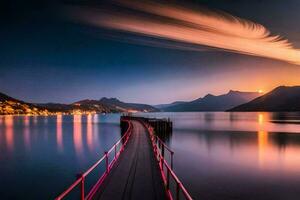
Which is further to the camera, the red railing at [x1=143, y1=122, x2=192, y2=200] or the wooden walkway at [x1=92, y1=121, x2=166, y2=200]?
the wooden walkway at [x1=92, y1=121, x2=166, y2=200]

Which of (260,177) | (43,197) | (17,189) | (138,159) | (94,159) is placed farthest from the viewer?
(94,159)

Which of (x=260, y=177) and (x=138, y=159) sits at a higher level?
(x=138, y=159)

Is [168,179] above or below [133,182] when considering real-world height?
above

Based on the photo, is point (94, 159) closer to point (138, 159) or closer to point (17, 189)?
point (17, 189)

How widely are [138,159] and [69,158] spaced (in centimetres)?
2315

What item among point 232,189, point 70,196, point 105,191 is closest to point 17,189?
point 70,196

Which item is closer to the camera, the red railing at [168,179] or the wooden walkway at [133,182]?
the red railing at [168,179]

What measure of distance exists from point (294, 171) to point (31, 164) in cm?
3129

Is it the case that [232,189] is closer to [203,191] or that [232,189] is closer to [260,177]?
[203,191]

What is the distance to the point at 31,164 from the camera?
33.8 m

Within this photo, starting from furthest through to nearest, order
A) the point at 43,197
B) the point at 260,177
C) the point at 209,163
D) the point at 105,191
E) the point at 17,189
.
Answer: the point at 209,163, the point at 260,177, the point at 17,189, the point at 43,197, the point at 105,191

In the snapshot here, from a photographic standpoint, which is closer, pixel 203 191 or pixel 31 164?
pixel 203 191

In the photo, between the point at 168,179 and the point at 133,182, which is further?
the point at 133,182

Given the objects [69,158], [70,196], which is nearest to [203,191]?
[70,196]
